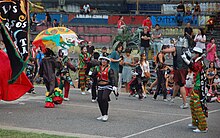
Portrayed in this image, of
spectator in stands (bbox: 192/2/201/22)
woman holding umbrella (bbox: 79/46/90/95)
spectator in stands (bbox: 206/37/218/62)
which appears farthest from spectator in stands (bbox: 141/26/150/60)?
spectator in stands (bbox: 192/2/201/22)

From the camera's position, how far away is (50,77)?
16.2m

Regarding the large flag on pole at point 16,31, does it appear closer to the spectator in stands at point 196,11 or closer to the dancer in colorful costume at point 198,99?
the dancer in colorful costume at point 198,99

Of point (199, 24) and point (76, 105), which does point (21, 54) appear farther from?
point (199, 24)

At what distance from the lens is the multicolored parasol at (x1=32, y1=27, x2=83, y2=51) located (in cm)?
1666

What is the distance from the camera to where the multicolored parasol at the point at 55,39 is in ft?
54.6

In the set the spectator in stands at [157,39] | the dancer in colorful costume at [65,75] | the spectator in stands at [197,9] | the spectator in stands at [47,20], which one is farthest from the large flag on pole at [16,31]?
the spectator in stands at [47,20]

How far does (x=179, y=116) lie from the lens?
15.4 metres

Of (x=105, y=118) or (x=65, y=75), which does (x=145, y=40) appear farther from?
(x=105, y=118)

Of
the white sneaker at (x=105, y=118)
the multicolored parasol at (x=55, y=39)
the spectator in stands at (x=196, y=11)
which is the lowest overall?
the white sneaker at (x=105, y=118)

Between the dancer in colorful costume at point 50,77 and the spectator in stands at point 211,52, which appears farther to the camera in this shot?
the spectator in stands at point 211,52

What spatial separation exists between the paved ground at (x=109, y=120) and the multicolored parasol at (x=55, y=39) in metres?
1.66

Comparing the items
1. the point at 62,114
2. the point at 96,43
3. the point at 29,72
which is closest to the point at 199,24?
the point at 96,43

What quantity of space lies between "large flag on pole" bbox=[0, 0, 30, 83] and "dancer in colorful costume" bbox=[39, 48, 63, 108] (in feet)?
3.12

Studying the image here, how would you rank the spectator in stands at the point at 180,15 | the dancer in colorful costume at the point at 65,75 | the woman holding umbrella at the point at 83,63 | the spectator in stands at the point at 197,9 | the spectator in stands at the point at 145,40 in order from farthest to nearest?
1. the spectator in stands at the point at 197,9
2. the spectator in stands at the point at 180,15
3. the spectator in stands at the point at 145,40
4. the woman holding umbrella at the point at 83,63
5. the dancer in colorful costume at the point at 65,75
